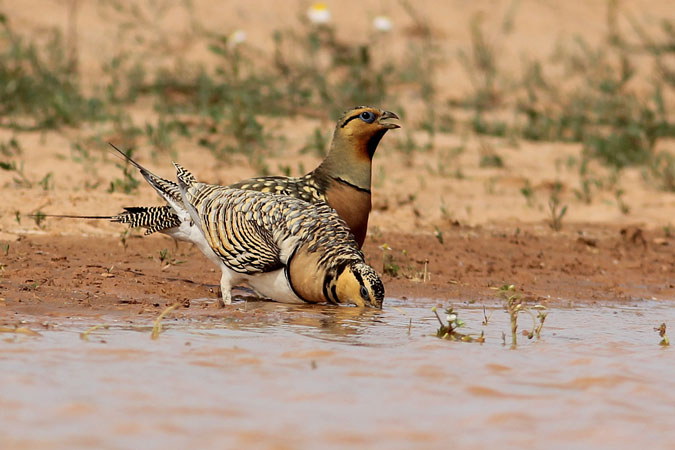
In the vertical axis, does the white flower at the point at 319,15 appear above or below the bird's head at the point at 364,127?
above

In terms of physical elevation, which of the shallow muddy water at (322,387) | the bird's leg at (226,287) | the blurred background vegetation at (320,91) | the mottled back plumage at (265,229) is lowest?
the shallow muddy water at (322,387)

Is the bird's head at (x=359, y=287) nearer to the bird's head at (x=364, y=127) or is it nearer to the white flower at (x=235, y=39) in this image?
the bird's head at (x=364, y=127)

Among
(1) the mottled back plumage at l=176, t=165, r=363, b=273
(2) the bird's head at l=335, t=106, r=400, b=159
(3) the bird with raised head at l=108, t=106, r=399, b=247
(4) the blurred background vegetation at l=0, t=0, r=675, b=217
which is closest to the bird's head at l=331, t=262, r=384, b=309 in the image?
(1) the mottled back plumage at l=176, t=165, r=363, b=273

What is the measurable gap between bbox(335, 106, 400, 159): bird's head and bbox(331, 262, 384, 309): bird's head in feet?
3.98

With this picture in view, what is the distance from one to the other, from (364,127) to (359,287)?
4.67 ft

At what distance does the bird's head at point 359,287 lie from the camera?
212 inches

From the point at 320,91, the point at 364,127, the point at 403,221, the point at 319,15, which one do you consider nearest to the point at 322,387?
the point at 364,127

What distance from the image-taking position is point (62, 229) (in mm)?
7270

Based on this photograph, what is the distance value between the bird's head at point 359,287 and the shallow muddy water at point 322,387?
32 cm

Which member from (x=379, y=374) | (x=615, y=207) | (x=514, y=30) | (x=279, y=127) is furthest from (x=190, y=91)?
(x=379, y=374)

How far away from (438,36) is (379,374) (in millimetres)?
10675

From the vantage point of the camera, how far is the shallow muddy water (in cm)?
311

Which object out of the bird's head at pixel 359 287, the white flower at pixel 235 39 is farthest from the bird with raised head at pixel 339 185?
the white flower at pixel 235 39

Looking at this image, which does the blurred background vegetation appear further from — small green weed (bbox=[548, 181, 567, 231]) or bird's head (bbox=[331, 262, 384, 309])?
bird's head (bbox=[331, 262, 384, 309])
